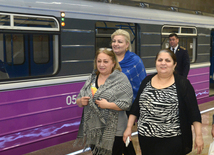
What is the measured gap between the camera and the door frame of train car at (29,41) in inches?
150

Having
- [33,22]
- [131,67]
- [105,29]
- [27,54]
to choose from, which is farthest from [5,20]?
[105,29]

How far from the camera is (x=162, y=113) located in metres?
2.57

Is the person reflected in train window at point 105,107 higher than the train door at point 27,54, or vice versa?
the train door at point 27,54

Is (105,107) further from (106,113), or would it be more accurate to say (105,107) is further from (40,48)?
(40,48)

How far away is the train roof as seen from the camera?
391cm

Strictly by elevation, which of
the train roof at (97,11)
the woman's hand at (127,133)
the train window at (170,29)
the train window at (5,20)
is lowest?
the woman's hand at (127,133)

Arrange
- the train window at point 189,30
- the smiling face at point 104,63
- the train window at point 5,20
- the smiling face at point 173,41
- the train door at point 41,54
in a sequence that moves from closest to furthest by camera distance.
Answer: the smiling face at point 104,63
the train window at point 5,20
the train door at point 41,54
the smiling face at point 173,41
the train window at point 189,30

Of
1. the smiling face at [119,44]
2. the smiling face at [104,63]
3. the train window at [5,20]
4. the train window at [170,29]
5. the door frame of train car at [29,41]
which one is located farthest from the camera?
the train window at [170,29]

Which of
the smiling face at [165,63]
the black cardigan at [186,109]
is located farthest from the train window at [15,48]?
the black cardigan at [186,109]

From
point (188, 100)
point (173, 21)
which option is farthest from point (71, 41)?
point (173, 21)

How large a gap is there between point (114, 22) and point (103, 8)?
1.22 feet

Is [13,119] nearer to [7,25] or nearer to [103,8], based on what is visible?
[7,25]

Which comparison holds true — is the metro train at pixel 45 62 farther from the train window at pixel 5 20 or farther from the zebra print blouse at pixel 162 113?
the zebra print blouse at pixel 162 113

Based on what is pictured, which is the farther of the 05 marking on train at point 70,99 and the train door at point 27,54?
the 05 marking on train at point 70,99
